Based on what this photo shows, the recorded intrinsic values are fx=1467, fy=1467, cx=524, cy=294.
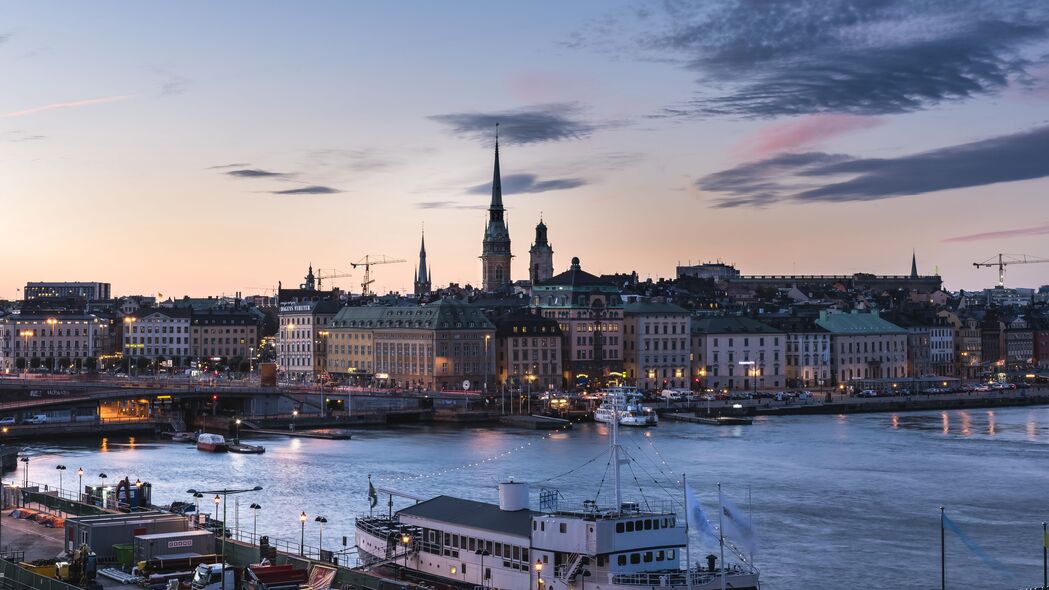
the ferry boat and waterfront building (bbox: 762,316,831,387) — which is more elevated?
waterfront building (bbox: 762,316,831,387)

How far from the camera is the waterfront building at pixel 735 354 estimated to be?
89.0 metres

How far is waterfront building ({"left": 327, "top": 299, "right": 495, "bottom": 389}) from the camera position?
8212cm

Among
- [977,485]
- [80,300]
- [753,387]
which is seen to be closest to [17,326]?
[80,300]

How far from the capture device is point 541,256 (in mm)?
137125

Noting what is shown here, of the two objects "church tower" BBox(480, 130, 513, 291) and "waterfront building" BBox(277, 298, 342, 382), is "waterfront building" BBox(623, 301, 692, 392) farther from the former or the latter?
"church tower" BBox(480, 130, 513, 291)

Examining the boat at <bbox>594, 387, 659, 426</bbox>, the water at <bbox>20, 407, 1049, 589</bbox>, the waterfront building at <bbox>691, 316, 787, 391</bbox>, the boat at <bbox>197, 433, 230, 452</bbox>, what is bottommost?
the water at <bbox>20, 407, 1049, 589</bbox>

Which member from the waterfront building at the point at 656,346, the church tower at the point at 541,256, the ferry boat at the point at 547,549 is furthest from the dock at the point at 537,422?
the church tower at the point at 541,256

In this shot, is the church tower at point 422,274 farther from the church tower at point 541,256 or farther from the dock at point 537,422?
the dock at point 537,422

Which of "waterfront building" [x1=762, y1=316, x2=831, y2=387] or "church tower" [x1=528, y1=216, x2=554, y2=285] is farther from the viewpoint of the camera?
"church tower" [x1=528, y1=216, x2=554, y2=285]

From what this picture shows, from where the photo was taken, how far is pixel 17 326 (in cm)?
10575

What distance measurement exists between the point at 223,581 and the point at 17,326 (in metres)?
90.8

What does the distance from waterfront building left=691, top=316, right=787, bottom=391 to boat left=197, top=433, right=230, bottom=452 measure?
131 ft

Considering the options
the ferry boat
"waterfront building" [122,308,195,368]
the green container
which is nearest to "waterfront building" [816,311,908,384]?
"waterfront building" [122,308,195,368]

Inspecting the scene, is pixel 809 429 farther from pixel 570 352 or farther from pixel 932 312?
pixel 932 312
